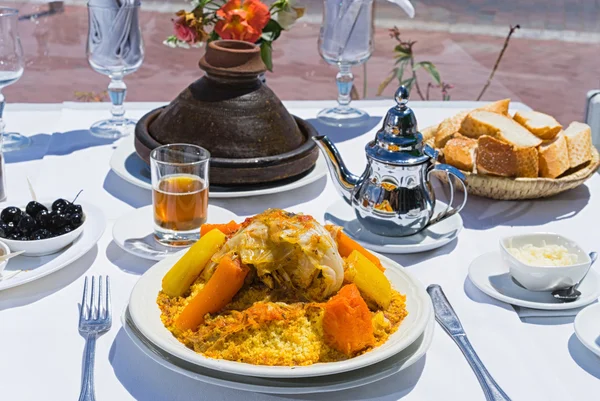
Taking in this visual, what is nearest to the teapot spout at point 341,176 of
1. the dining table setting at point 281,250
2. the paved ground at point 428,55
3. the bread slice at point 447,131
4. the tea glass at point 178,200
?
the dining table setting at point 281,250

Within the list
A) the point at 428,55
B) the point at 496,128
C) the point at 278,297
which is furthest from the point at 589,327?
the point at 428,55

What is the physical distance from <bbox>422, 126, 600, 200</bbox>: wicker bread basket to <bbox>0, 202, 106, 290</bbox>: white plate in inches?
30.5

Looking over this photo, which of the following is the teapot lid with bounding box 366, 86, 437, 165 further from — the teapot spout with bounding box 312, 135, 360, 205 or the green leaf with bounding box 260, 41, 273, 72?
the green leaf with bounding box 260, 41, 273, 72

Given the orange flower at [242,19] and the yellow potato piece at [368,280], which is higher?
the orange flower at [242,19]

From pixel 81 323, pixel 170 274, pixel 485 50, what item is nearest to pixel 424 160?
pixel 170 274

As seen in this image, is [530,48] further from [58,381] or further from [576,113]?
[58,381]

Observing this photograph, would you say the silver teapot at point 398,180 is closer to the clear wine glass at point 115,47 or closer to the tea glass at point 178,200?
the tea glass at point 178,200

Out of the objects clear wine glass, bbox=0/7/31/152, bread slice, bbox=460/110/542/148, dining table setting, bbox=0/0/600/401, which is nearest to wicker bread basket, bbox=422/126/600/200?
dining table setting, bbox=0/0/600/401

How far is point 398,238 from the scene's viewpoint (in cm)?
146

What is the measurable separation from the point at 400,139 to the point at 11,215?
72 centimetres

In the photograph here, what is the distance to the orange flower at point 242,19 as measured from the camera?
1.91 metres

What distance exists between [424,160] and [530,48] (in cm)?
530

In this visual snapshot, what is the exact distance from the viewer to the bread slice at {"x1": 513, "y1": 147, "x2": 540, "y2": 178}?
1.63 meters

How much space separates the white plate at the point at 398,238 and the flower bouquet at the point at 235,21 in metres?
0.60
